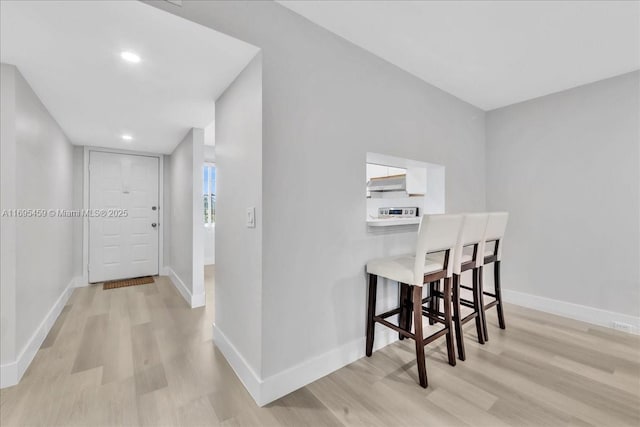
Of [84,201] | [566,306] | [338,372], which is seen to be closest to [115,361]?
[338,372]

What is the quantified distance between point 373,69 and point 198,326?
279 cm

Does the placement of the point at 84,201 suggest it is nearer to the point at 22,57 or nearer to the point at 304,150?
the point at 22,57

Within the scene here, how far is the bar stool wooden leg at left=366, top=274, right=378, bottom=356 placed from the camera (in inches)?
82.0

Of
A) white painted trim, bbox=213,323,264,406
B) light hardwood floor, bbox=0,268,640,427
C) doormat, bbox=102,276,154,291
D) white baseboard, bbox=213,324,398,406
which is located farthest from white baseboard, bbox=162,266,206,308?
white baseboard, bbox=213,324,398,406

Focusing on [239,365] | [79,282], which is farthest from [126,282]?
[239,365]

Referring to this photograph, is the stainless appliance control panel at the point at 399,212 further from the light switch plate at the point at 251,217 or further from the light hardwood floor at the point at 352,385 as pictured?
the light switch plate at the point at 251,217

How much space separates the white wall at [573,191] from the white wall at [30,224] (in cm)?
446

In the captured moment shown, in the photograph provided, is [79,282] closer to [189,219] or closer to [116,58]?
[189,219]

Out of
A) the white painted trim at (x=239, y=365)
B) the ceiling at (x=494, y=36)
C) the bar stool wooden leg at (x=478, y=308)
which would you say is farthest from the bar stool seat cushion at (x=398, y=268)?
the ceiling at (x=494, y=36)

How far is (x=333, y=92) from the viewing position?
1945 millimetres

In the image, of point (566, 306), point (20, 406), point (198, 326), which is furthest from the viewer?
point (566, 306)

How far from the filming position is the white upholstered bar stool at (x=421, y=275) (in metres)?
1.77

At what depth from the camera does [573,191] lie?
9.36 ft

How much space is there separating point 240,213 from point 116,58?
1.22m
